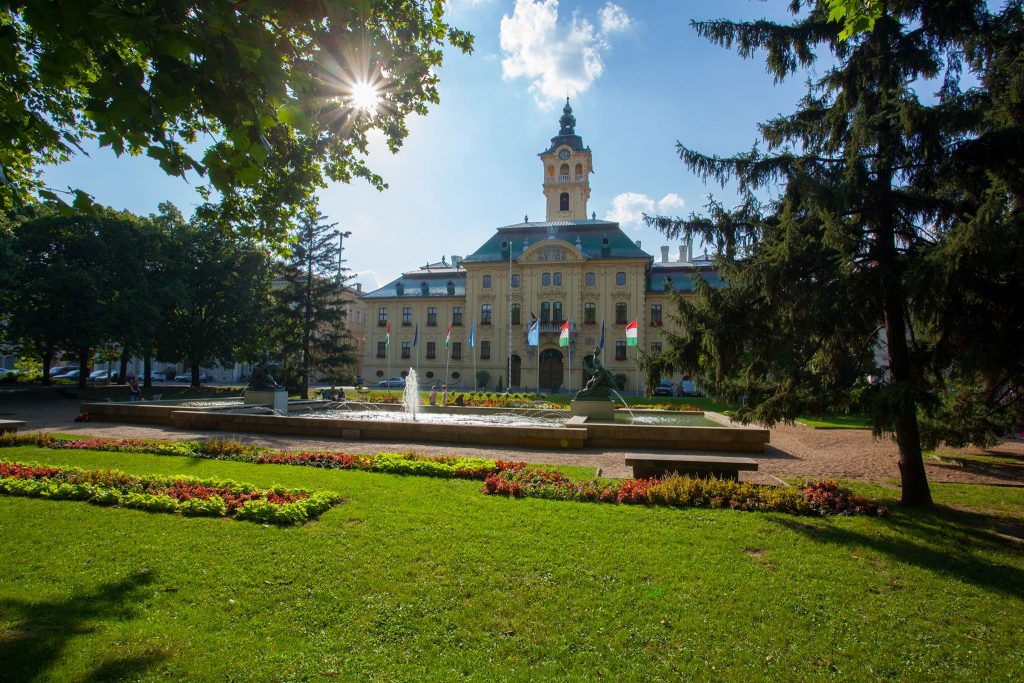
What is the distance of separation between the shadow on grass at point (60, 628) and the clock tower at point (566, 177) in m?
56.9

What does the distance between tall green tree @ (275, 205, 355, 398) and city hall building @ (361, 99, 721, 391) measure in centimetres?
1399

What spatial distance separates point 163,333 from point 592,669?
38.6 m

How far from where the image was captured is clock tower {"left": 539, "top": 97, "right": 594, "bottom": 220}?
58.1 metres

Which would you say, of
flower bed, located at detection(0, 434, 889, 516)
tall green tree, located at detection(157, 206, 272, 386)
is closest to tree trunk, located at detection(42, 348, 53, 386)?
tall green tree, located at detection(157, 206, 272, 386)

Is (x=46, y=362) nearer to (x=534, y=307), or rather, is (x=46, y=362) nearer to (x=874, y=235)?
(x=534, y=307)

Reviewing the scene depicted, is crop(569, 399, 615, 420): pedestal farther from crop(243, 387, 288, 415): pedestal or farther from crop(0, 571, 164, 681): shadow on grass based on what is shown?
crop(0, 571, 164, 681): shadow on grass

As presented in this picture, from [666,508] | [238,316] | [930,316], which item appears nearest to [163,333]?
[238,316]

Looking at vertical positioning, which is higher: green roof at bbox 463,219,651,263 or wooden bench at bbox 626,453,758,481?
green roof at bbox 463,219,651,263

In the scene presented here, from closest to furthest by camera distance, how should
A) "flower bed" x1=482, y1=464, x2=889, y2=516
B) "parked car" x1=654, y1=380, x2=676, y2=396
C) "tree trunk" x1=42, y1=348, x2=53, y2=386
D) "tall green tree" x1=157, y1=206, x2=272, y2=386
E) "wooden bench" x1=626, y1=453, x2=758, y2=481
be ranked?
"flower bed" x1=482, y1=464, x2=889, y2=516, "wooden bench" x1=626, y1=453, x2=758, y2=481, "tree trunk" x1=42, y1=348, x2=53, y2=386, "tall green tree" x1=157, y1=206, x2=272, y2=386, "parked car" x1=654, y1=380, x2=676, y2=396

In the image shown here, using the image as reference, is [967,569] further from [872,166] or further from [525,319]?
[525,319]

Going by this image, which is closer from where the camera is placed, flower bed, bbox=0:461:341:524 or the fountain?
flower bed, bbox=0:461:341:524

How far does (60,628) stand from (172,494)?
12.0 feet

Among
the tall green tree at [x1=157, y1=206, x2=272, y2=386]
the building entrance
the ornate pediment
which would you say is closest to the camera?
Answer: the tall green tree at [x1=157, y1=206, x2=272, y2=386]

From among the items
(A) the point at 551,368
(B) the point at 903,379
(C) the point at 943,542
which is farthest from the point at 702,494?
(A) the point at 551,368
